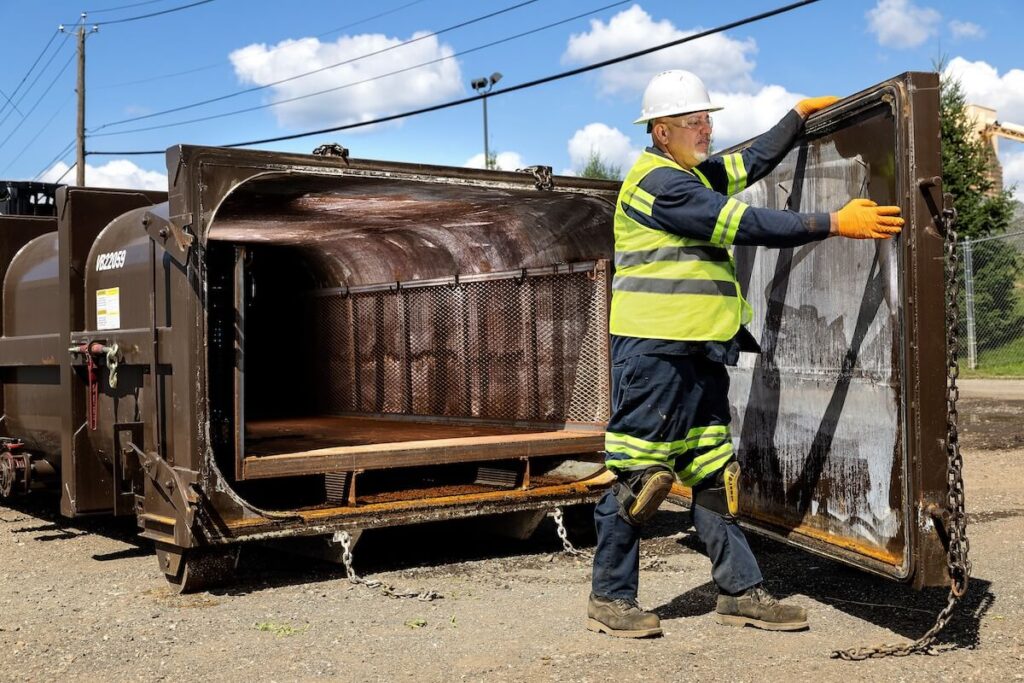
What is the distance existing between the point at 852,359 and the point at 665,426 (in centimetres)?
81

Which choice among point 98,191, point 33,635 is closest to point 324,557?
point 33,635

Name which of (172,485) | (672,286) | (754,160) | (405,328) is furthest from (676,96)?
(405,328)

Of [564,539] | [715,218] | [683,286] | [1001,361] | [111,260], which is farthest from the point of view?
[1001,361]

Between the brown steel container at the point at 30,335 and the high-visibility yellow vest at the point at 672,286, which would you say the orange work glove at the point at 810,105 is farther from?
the brown steel container at the point at 30,335

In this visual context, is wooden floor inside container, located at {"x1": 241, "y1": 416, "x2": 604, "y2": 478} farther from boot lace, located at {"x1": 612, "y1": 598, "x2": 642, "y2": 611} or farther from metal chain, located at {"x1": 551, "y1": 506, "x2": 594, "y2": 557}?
boot lace, located at {"x1": 612, "y1": 598, "x2": 642, "y2": 611}

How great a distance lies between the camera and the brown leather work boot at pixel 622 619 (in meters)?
4.58

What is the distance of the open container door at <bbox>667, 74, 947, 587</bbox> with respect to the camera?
165 inches

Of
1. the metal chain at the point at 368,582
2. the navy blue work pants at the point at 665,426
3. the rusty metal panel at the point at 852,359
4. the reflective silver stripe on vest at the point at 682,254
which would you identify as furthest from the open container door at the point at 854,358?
the metal chain at the point at 368,582

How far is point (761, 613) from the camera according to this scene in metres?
4.63

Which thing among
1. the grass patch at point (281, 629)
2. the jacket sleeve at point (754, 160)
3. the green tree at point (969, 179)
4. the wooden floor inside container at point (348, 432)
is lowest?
the grass patch at point (281, 629)

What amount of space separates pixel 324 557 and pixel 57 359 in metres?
A: 2.22

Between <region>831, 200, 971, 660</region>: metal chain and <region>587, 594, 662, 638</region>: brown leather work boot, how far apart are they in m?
0.73

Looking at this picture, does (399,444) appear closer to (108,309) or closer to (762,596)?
(108,309)

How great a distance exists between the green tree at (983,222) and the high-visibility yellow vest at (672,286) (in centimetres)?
1796
